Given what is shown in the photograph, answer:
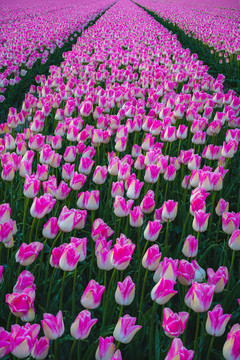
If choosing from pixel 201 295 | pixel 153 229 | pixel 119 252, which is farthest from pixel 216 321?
pixel 153 229

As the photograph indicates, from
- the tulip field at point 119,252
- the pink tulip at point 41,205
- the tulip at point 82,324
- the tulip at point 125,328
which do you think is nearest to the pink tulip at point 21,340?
the tulip field at point 119,252

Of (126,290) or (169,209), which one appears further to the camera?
(169,209)

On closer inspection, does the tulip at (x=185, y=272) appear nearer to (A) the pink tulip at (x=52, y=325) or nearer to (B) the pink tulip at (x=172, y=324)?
(B) the pink tulip at (x=172, y=324)

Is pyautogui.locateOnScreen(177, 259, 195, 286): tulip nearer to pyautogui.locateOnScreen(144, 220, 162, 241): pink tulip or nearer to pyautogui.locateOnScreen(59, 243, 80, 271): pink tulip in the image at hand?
pyautogui.locateOnScreen(144, 220, 162, 241): pink tulip

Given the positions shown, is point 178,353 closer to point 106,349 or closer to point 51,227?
point 106,349

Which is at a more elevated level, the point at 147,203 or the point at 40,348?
the point at 147,203

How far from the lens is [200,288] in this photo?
4.09ft

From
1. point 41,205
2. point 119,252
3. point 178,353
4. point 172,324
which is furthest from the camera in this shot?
point 41,205

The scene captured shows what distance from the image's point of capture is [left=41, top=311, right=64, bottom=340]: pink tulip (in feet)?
3.85

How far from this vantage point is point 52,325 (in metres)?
1.18

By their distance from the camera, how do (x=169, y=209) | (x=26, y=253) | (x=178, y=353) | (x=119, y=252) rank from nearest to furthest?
1. (x=178, y=353)
2. (x=119, y=252)
3. (x=26, y=253)
4. (x=169, y=209)

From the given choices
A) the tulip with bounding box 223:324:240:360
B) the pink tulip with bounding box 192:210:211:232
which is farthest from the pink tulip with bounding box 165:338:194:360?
the pink tulip with bounding box 192:210:211:232

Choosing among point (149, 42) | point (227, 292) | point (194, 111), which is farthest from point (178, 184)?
point (149, 42)

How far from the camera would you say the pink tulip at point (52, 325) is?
117 centimetres
